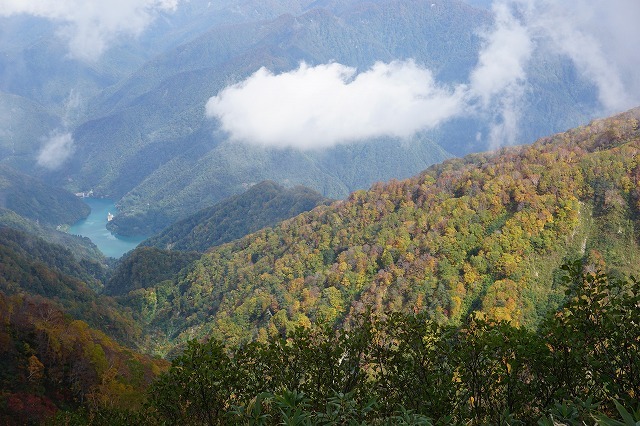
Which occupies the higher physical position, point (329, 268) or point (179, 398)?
point (329, 268)

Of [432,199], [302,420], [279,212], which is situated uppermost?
[279,212]

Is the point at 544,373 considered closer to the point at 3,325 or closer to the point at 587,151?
the point at 3,325

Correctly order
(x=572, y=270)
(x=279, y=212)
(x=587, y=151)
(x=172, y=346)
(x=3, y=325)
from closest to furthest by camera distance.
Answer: (x=572, y=270) < (x=3, y=325) < (x=587, y=151) < (x=172, y=346) < (x=279, y=212)

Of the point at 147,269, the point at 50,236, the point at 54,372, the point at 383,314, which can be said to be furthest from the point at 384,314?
the point at 50,236

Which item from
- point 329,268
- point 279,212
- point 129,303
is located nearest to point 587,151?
point 329,268

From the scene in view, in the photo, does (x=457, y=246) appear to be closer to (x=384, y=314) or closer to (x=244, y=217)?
(x=384, y=314)

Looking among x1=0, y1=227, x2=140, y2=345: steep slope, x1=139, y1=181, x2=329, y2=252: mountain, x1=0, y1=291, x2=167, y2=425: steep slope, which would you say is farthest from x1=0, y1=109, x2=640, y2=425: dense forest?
x1=139, y1=181, x2=329, y2=252: mountain

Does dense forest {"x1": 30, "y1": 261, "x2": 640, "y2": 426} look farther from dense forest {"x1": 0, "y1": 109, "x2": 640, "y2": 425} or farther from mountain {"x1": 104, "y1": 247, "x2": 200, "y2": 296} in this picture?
mountain {"x1": 104, "y1": 247, "x2": 200, "y2": 296}

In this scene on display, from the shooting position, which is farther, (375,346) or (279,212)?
(279,212)
